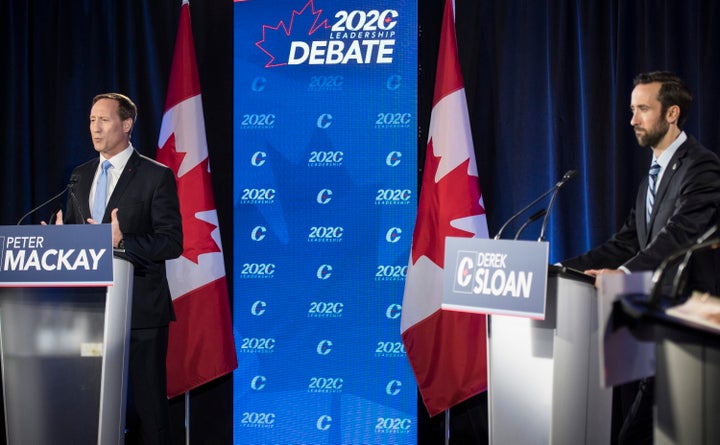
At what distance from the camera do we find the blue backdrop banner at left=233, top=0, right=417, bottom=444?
537cm

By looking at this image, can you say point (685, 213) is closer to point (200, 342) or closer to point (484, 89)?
point (484, 89)

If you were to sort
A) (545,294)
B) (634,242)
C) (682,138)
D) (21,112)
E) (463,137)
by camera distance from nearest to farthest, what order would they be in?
(545,294) < (682,138) < (634,242) < (463,137) < (21,112)

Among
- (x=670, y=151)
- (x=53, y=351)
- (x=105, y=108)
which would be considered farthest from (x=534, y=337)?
(x=105, y=108)

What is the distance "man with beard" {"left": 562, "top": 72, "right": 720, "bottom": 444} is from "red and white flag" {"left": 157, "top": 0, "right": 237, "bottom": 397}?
2249mm

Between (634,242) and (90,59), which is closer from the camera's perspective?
(634,242)

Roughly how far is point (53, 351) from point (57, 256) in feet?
1.41

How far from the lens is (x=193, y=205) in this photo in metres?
5.34

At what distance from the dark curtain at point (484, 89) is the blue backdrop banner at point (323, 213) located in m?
0.25

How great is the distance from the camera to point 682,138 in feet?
13.0

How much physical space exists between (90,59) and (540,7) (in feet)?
10.0

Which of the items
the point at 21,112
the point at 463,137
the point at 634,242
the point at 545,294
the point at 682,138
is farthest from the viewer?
the point at 21,112

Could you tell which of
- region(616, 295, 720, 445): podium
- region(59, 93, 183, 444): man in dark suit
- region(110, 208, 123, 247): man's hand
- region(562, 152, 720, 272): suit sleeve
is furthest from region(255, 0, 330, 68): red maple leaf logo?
region(616, 295, 720, 445): podium

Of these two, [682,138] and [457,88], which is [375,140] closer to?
[457,88]

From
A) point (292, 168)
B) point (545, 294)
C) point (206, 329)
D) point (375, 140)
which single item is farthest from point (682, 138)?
point (206, 329)
